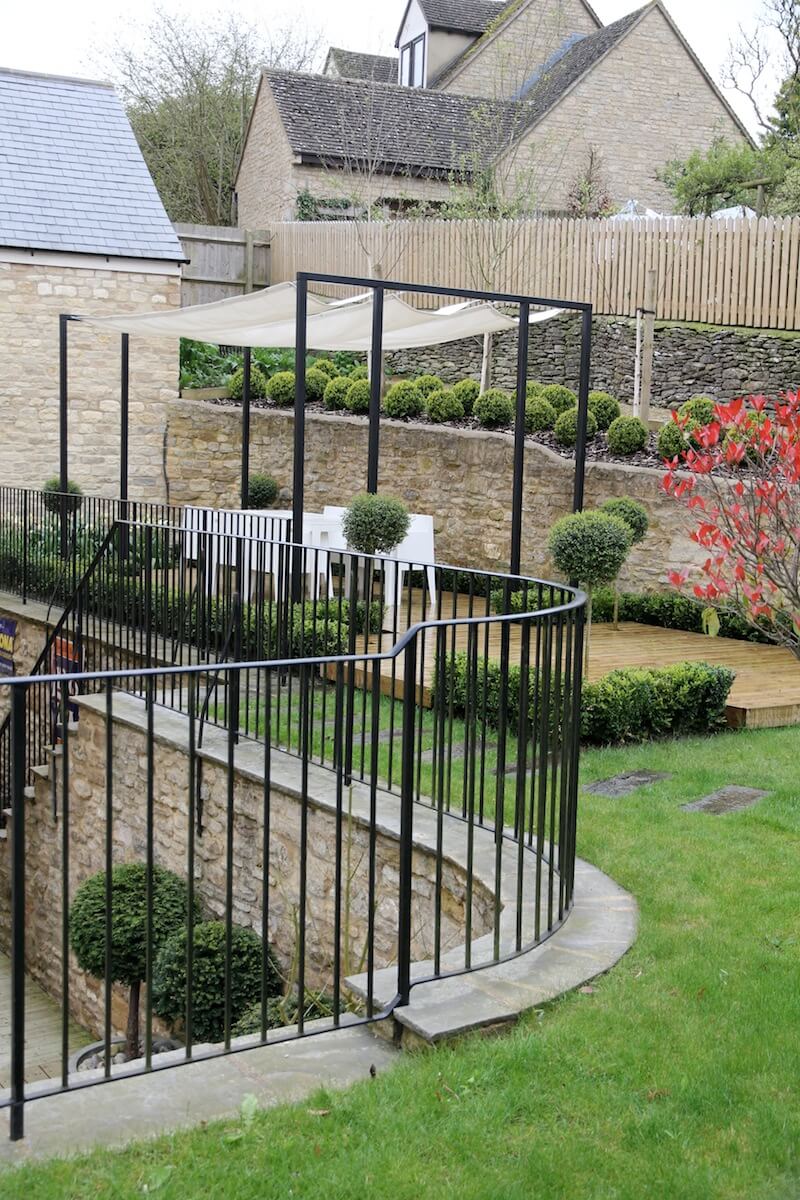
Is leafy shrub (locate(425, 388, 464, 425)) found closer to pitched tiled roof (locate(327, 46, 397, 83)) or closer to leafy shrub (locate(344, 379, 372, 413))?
leafy shrub (locate(344, 379, 372, 413))

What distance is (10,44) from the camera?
1247 inches

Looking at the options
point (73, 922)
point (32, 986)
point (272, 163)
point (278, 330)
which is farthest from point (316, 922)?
point (272, 163)

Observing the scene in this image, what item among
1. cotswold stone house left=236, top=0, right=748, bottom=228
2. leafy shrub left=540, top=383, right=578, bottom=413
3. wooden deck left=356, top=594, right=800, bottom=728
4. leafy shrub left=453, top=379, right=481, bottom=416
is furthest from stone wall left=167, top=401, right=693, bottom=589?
cotswold stone house left=236, top=0, right=748, bottom=228

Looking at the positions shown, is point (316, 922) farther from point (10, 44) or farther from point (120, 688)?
point (10, 44)

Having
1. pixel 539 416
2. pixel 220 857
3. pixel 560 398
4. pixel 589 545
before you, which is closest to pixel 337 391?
pixel 560 398

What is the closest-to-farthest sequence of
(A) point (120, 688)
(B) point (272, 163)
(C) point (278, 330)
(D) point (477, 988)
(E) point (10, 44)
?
(D) point (477, 988)
(A) point (120, 688)
(C) point (278, 330)
(B) point (272, 163)
(E) point (10, 44)

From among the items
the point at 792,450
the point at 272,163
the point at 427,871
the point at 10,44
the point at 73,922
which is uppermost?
the point at 10,44

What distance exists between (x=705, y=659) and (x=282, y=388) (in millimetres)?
9210

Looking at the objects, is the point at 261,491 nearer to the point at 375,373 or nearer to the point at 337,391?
the point at 337,391

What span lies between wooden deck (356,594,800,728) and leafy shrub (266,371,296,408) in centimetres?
627

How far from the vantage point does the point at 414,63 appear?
105 ft

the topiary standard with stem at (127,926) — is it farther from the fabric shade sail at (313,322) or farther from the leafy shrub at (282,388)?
the leafy shrub at (282,388)

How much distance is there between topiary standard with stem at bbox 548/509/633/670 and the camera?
9.04 meters

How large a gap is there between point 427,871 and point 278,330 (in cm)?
796
